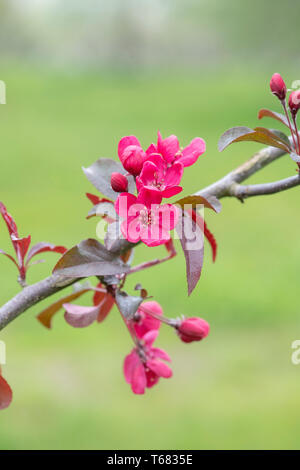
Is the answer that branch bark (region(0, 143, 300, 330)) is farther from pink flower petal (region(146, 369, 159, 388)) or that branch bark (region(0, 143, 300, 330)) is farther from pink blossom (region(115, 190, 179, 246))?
pink flower petal (region(146, 369, 159, 388))

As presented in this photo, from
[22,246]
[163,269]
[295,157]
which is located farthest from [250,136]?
[163,269]

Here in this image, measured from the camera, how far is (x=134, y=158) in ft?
1.78

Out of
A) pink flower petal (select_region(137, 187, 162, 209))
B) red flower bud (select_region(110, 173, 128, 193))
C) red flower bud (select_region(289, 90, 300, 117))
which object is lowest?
pink flower petal (select_region(137, 187, 162, 209))

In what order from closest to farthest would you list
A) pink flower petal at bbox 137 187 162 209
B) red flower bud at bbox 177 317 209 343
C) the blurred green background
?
pink flower petal at bbox 137 187 162 209 < red flower bud at bbox 177 317 209 343 < the blurred green background

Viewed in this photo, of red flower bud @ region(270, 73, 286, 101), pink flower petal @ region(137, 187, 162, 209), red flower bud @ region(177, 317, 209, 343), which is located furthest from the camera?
red flower bud @ region(177, 317, 209, 343)

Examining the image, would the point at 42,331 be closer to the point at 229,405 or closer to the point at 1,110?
the point at 229,405

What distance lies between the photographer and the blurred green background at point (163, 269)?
93.3 inches

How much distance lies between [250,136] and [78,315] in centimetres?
26

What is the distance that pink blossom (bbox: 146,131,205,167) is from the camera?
1.85 ft

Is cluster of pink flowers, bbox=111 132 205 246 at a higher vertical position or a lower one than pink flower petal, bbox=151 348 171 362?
higher

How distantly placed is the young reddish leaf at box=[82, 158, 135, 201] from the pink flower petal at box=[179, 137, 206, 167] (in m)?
0.10

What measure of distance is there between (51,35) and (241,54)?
10.8 feet

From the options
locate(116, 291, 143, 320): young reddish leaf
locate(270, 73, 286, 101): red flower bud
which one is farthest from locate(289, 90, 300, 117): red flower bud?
locate(116, 291, 143, 320): young reddish leaf

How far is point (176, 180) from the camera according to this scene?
0.55 meters
